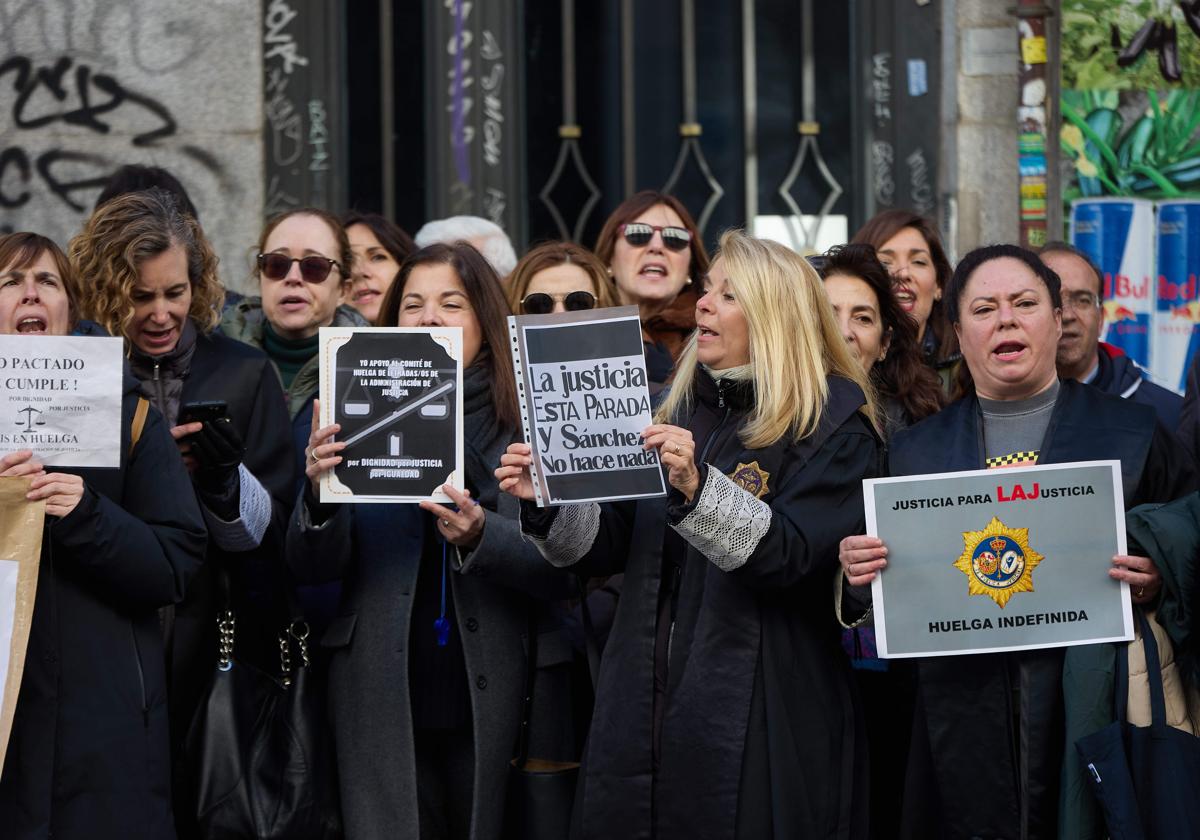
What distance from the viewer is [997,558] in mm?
4410

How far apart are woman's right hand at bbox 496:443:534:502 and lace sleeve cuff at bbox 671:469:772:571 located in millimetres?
426

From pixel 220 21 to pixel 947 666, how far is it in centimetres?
500

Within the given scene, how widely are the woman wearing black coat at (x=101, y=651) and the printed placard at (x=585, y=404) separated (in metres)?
0.92

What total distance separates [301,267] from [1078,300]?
247cm

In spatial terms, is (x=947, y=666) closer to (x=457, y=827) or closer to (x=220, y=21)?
(x=457, y=827)

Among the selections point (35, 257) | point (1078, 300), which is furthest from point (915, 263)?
point (35, 257)

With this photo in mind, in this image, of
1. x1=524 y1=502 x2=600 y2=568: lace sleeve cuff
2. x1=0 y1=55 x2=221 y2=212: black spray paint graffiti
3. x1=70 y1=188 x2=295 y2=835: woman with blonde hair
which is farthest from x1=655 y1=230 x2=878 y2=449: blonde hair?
x1=0 y1=55 x2=221 y2=212: black spray paint graffiti

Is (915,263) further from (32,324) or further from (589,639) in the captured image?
(32,324)

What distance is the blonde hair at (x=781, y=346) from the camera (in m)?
4.55

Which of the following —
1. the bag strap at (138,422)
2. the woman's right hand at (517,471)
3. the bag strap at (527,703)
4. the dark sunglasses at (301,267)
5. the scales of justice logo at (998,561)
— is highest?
the dark sunglasses at (301,267)

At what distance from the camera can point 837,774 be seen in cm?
442

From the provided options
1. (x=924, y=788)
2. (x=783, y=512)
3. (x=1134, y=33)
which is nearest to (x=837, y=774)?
(x=924, y=788)

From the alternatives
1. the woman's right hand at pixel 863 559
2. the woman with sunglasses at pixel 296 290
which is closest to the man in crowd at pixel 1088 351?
the woman's right hand at pixel 863 559

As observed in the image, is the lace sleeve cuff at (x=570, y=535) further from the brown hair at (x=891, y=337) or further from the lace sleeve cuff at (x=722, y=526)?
the brown hair at (x=891, y=337)
